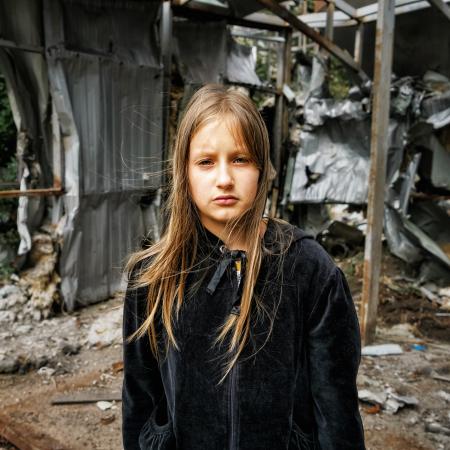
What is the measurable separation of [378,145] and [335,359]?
125 inches

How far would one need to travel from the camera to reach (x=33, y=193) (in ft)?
15.1

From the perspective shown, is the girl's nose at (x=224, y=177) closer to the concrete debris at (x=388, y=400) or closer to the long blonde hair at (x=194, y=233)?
the long blonde hair at (x=194, y=233)

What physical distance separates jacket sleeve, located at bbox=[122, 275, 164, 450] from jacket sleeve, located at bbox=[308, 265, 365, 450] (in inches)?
20.1

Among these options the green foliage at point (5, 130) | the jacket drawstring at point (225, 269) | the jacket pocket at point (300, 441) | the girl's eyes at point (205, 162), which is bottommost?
the jacket pocket at point (300, 441)

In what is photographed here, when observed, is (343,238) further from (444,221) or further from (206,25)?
(206,25)

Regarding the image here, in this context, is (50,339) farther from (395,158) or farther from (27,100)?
(395,158)

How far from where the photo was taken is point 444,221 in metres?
6.02

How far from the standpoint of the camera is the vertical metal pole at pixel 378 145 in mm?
3904

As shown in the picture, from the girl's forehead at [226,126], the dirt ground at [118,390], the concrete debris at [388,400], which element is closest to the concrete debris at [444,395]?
the dirt ground at [118,390]

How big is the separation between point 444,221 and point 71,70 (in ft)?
16.8

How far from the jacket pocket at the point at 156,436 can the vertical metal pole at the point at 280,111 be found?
5.91 m

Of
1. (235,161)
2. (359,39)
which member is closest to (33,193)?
(235,161)

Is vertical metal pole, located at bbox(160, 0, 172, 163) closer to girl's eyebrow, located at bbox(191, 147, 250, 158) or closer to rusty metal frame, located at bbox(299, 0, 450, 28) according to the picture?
rusty metal frame, located at bbox(299, 0, 450, 28)

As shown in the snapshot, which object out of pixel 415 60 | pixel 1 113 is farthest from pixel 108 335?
pixel 415 60
